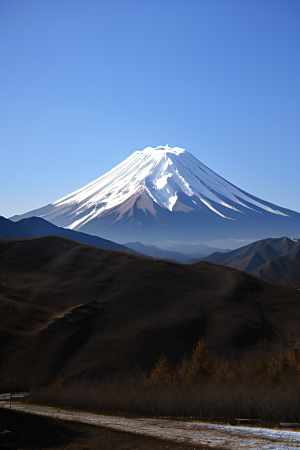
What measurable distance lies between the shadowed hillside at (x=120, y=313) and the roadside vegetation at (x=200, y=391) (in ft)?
9.06

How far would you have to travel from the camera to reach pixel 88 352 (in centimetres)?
4162

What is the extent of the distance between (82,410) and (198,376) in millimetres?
10686

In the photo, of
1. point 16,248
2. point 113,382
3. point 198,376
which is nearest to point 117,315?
point 113,382

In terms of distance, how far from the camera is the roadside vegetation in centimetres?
2536

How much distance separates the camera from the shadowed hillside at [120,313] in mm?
40562

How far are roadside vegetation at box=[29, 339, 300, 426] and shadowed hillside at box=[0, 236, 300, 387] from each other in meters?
2.76

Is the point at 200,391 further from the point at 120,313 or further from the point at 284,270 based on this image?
the point at 284,270

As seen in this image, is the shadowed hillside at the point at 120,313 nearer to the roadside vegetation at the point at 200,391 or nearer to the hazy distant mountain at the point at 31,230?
the roadside vegetation at the point at 200,391

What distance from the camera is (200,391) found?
2814 centimetres

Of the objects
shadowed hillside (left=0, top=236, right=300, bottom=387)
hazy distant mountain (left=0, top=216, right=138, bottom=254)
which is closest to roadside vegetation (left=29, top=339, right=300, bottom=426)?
shadowed hillside (left=0, top=236, right=300, bottom=387)

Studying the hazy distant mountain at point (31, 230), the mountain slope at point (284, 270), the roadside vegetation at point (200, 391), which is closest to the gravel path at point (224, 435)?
the roadside vegetation at point (200, 391)

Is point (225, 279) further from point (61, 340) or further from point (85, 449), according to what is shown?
point (85, 449)

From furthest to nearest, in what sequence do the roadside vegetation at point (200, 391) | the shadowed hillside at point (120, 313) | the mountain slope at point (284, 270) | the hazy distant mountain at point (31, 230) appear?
the hazy distant mountain at point (31, 230)
the mountain slope at point (284, 270)
the shadowed hillside at point (120, 313)
the roadside vegetation at point (200, 391)

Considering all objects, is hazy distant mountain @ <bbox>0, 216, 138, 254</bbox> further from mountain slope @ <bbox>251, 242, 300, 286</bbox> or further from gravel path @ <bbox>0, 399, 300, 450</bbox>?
gravel path @ <bbox>0, 399, 300, 450</bbox>
